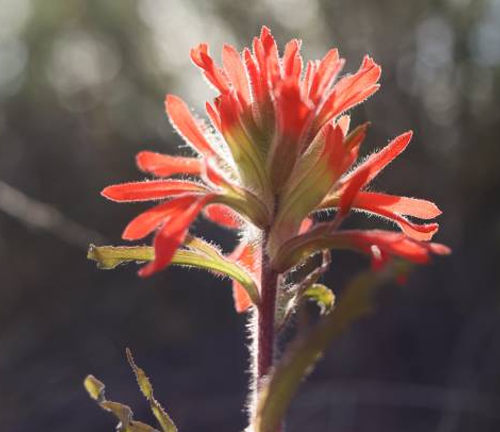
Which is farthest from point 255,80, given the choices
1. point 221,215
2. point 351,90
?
point 221,215

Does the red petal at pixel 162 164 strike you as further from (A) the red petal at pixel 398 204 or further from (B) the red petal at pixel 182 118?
(A) the red petal at pixel 398 204

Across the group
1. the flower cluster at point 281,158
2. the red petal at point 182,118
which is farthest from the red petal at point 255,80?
the red petal at point 182,118

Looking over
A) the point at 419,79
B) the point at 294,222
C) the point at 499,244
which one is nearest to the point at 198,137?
the point at 294,222

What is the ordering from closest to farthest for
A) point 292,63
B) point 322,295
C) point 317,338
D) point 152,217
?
point 317,338 < point 152,217 < point 292,63 < point 322,295

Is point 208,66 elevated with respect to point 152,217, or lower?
elevated

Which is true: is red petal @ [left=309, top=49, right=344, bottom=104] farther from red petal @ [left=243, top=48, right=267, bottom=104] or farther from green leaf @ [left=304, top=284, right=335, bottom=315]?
green leaf @ [left=304, top=284, right=335, bottom=315]

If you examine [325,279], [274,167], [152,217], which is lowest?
[152,217]

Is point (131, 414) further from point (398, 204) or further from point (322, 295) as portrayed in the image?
point (398, 204)

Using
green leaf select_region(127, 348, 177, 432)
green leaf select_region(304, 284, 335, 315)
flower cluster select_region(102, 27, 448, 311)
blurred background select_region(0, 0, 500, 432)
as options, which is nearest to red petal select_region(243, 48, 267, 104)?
flower cluster select_region(102, 27, 448, 311)
